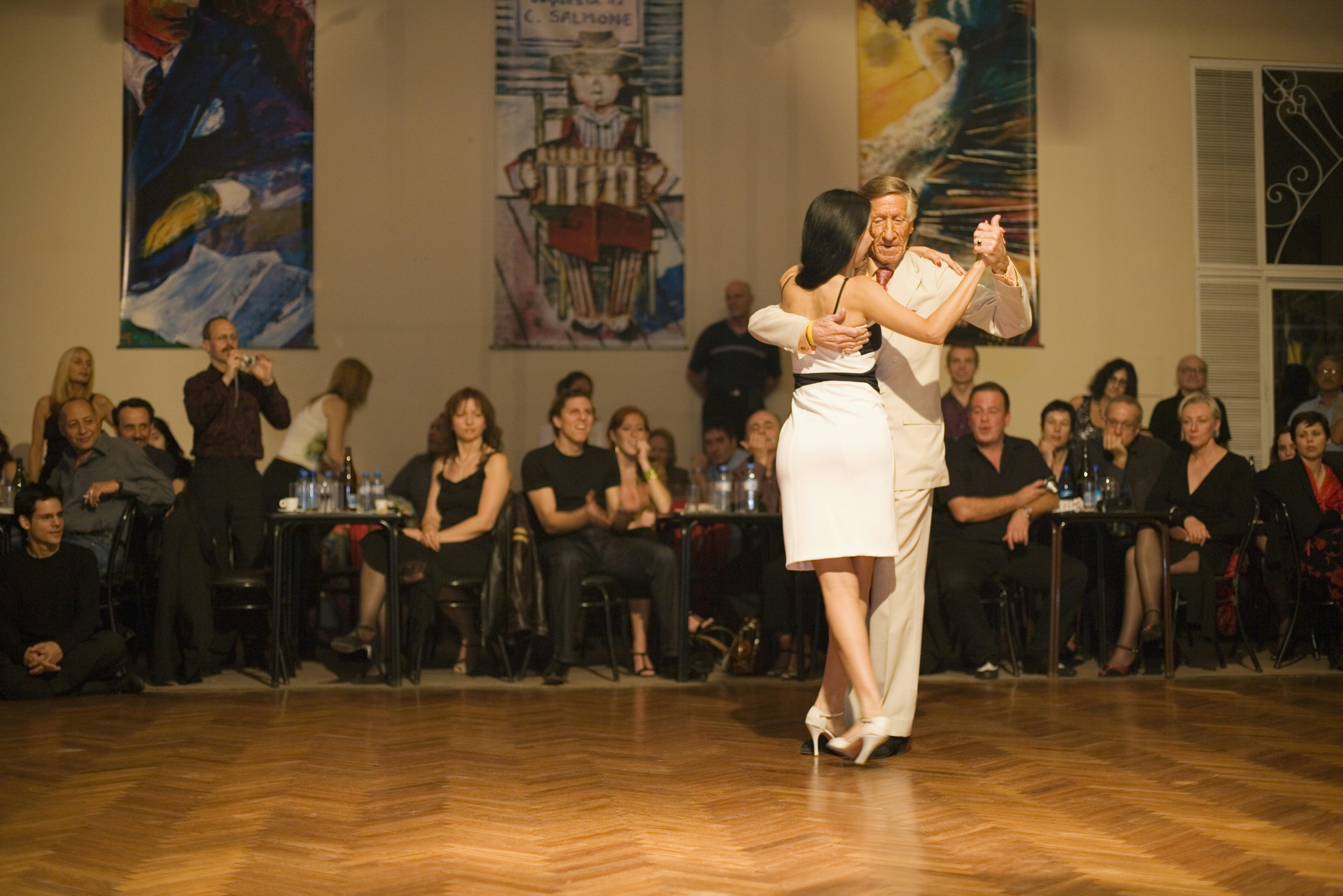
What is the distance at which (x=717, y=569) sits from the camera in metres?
6.15

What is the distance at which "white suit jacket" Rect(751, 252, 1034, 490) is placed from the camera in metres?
3.61

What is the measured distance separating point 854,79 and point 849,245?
5.90 m

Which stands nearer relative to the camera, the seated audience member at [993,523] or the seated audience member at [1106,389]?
the seated audience member at [993,523]

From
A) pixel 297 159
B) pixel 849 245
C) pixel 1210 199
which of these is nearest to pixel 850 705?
pixel 849 245

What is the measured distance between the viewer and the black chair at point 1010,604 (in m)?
5.43

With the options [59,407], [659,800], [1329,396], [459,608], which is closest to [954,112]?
[1329,396]

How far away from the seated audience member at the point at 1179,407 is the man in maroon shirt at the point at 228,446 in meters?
4.99

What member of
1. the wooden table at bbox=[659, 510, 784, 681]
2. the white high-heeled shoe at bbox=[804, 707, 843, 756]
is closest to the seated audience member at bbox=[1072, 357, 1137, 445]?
the wooden table at bbox=[659, 510, 784, 681]

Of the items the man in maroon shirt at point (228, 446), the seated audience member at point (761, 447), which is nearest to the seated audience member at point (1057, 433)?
the seated audience member at point (761, 447)

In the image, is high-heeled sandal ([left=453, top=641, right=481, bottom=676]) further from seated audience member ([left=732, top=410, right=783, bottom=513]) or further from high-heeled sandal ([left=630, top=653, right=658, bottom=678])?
seated audience member ([left=732, top=410, right=783, bottom=513])

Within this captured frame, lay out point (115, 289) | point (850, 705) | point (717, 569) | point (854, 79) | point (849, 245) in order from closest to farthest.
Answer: point (849, 245)
point (850, 705)
point (717, 569)
point (115, 289)
point (854, 79)

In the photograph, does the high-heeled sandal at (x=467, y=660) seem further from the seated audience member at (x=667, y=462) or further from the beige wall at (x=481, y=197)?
the beige wall at (x=481, y=197)

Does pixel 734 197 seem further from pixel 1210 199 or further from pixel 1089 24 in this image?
pixel 1210 199

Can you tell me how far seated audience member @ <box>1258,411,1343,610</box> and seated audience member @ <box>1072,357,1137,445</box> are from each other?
1332mm
